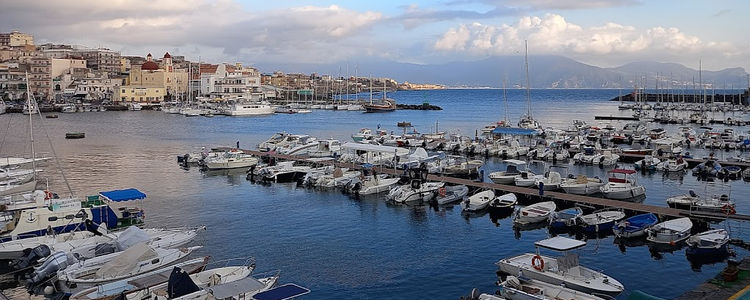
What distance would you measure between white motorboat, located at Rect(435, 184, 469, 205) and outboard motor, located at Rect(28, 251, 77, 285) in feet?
49.2

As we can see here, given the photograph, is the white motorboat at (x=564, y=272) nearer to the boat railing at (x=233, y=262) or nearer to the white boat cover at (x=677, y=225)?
the white boat cover at (x=677, y=225)

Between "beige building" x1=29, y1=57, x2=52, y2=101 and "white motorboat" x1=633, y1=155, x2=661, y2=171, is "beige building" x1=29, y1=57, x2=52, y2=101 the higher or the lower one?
the higher one

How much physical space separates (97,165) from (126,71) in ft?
389

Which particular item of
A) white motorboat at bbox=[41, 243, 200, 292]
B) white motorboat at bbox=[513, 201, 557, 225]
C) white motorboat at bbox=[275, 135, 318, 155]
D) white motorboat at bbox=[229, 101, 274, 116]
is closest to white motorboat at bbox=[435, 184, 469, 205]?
white motorboat at bbox=[513, 201, 557, 225]

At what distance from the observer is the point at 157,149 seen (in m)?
48.5

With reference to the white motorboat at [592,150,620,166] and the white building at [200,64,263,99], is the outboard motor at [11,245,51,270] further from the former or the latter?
the white building at [200,64,263,99]

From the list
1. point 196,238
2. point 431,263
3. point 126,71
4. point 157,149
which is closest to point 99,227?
point 196,238

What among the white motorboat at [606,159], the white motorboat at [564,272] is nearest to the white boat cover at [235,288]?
the white motorboat at [564,272]

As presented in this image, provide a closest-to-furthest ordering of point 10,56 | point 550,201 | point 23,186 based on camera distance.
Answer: point 550,201 → point 23,186 → point 10,56

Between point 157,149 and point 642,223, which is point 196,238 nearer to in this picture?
point 642,223

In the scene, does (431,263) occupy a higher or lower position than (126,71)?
lower

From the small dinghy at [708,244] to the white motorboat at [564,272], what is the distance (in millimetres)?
5204

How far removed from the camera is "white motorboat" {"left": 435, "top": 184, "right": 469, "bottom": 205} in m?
26.1

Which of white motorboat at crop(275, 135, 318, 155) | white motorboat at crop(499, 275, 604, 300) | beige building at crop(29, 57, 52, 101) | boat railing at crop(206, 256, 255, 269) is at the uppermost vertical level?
beige building at crop(29, 57, 52, 101)
